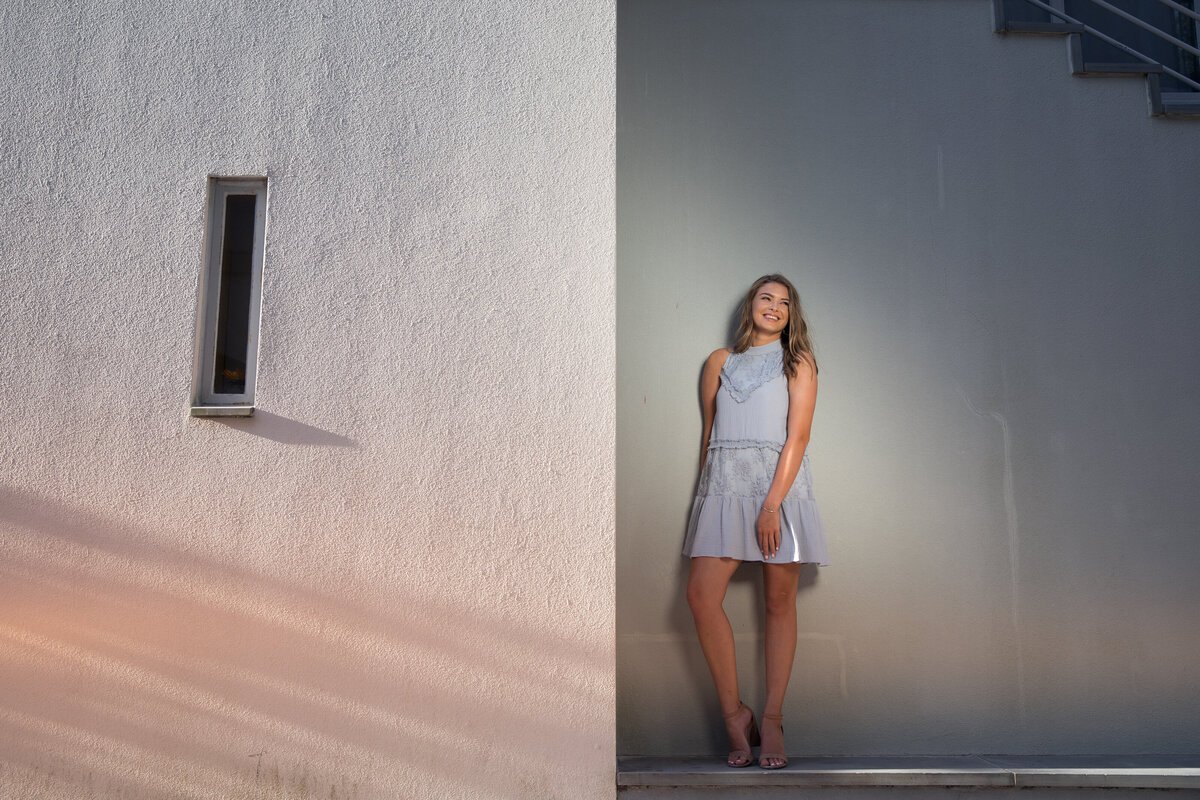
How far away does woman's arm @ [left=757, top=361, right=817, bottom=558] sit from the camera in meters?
3.05

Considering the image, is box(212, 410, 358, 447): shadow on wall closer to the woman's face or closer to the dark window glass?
the dark window glass

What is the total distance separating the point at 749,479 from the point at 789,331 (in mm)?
604

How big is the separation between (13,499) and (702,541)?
226 cm

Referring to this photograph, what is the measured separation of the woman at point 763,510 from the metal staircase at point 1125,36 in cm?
176

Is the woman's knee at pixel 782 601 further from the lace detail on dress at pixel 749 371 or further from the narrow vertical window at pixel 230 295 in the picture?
the narrow vertical window at pixel 230 295

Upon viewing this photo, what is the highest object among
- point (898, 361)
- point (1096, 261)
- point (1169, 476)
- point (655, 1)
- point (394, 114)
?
point (655, 1)

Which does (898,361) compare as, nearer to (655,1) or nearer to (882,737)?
(882,737)

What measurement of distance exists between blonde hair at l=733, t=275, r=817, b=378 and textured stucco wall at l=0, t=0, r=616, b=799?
77cm

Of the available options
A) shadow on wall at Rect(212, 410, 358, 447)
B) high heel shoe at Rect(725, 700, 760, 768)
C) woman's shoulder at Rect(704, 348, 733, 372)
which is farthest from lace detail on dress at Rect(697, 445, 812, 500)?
shadow on wall at Rect(212, 410, 358, 447)

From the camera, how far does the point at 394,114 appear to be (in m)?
2.93

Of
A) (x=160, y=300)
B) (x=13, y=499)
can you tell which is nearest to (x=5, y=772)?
(x=13, y=499)

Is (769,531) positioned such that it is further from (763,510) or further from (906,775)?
(906,775)

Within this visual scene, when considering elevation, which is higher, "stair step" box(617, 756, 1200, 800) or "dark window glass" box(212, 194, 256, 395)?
"dark window glass" box(212, 194, 256, 395)

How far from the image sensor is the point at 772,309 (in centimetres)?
333
